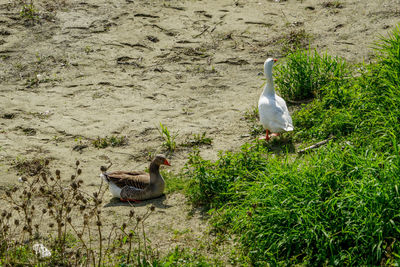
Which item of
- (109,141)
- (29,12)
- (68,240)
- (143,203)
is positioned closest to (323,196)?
(143,203)

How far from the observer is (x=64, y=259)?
5.04 metres

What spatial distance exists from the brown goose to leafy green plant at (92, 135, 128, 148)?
1130 millimetres

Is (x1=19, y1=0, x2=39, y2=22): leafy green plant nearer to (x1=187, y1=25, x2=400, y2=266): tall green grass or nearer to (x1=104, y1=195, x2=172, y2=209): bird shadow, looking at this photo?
(x1=104, y1=195, x2=172, y2=209): bird shadow

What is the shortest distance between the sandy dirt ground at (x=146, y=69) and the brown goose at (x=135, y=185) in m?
0.14

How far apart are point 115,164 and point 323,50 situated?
4454 mm

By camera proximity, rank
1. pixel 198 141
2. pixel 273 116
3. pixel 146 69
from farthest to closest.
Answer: pixel 146 69 → pixel 198 141 → pixel 273 116

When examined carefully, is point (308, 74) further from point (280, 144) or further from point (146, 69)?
point (146, 69)

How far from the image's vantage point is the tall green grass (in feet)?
15.1

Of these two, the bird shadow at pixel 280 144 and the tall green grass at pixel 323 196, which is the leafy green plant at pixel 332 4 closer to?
the tall green grass at pixel 323 196

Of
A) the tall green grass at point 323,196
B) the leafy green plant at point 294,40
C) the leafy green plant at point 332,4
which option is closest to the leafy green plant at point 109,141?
the tall green grass at point 323,196

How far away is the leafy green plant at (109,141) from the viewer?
24.7 ft

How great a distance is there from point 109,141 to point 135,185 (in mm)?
1440

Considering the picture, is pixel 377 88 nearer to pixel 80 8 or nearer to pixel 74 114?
pixel 74 114

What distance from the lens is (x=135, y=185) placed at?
635 cm
